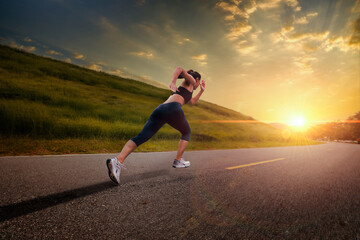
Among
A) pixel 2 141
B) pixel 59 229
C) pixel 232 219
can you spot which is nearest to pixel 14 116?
pixel 2 141

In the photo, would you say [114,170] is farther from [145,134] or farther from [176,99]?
[176,99]

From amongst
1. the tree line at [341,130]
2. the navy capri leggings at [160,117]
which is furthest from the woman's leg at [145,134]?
the tree line at [341,130]

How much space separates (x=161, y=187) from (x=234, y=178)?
146 centimetres

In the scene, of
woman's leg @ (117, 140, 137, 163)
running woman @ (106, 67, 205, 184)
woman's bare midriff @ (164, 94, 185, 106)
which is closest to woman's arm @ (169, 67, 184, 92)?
running woman @ (106, 67, 205, 184)

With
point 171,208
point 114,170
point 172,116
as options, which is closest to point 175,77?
point 172,116

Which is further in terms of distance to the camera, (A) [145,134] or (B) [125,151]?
(A) [145,134]

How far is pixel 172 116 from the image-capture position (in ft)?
12.1

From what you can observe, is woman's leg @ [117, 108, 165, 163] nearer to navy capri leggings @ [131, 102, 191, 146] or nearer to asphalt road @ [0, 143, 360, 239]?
navy capri leggings @ [131, 102, 191, 146]

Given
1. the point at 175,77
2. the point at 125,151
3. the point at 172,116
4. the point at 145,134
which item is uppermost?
the point at 175,77

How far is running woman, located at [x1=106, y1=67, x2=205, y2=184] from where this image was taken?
3.25 metres

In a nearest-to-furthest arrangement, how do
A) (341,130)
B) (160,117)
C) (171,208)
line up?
(171,208), (160,117), (341,130)

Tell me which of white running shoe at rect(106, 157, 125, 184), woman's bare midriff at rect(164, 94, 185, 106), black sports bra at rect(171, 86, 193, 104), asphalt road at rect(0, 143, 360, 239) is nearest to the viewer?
asphalt road at rect(0, 143, 360, 239)

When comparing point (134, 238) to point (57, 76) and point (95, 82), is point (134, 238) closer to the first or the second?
point (57, 76)

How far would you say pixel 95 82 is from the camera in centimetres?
3578
